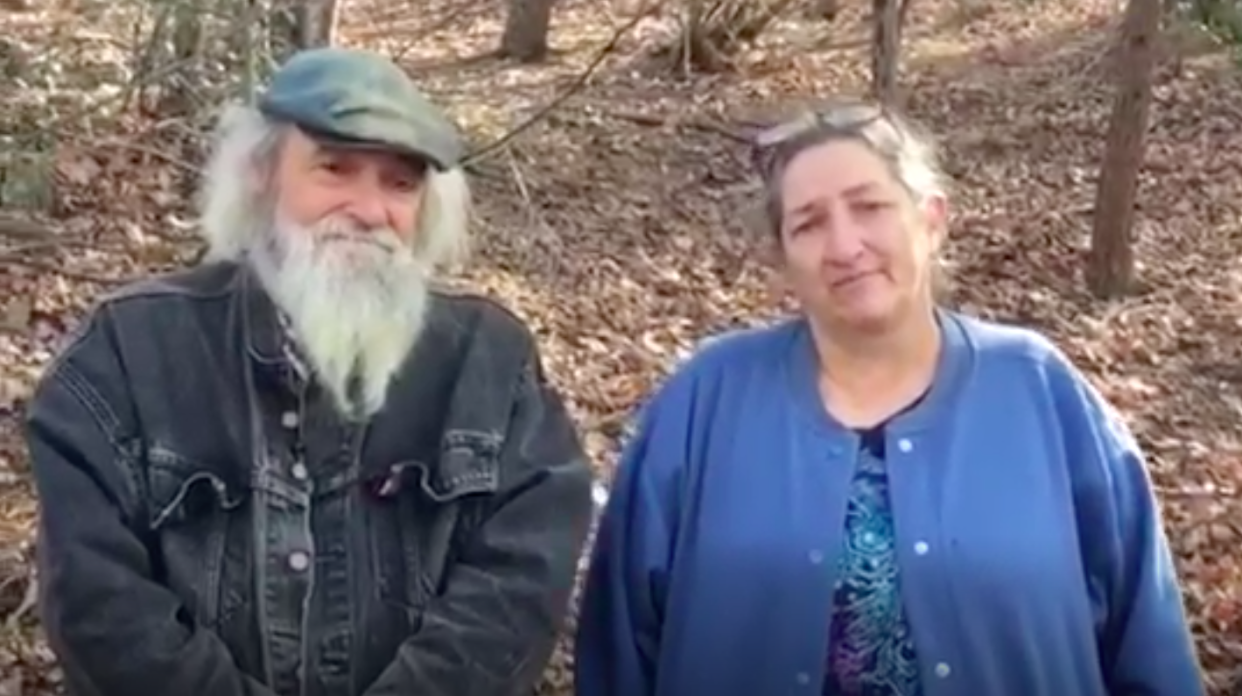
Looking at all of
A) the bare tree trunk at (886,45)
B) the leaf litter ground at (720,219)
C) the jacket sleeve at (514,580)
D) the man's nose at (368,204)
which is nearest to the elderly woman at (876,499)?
the jacket sleeve at (514,580)

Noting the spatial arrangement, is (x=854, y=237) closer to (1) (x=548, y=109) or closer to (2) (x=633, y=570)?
(2) (x=633, y=570)

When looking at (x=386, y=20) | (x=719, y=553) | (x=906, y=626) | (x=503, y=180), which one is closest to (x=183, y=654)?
(x=719, y=553)

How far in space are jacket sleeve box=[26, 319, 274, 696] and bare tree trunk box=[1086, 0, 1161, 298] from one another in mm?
8062

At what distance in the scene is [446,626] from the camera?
3420mm

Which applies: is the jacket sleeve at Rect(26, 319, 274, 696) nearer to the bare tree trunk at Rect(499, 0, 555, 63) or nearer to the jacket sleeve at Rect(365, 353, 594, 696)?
the jacket sleeve at Rect(365, 353, 594, 696)

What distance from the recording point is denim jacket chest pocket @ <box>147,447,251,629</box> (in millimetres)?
3404

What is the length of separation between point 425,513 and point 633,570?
0.45 m

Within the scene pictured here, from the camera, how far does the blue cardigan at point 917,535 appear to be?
11.6 feet

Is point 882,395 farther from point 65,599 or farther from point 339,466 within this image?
point 65,599

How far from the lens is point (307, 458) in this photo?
3.46 metres

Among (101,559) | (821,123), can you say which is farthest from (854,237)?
(101,559)

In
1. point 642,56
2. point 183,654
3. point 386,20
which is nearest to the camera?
point 183,654

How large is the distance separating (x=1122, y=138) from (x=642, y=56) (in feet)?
22.3

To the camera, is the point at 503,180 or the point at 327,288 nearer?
the point at 327,288
